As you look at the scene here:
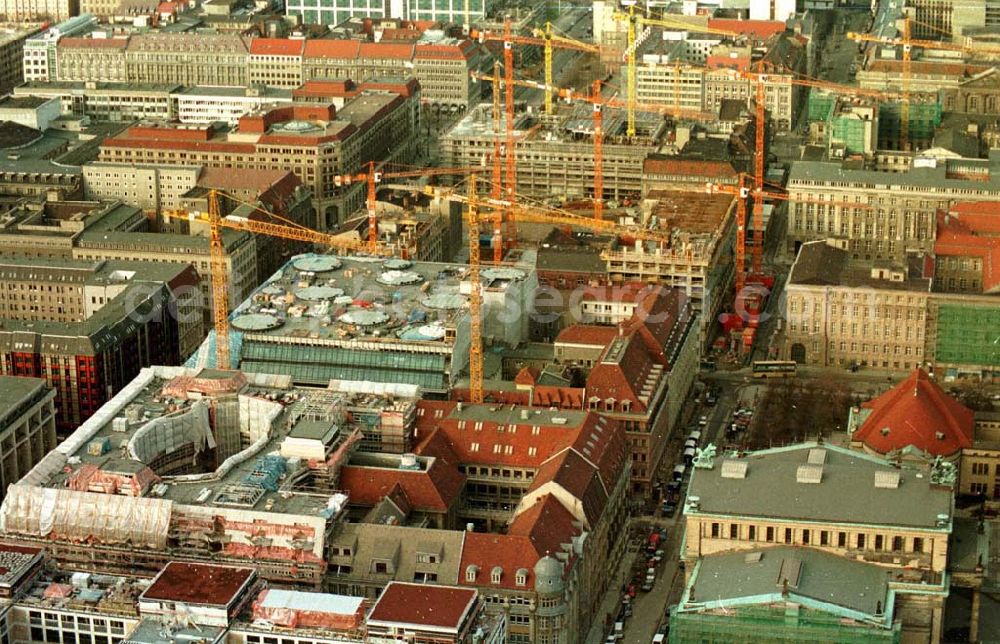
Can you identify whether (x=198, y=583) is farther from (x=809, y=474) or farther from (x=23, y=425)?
(x=809, y=474)

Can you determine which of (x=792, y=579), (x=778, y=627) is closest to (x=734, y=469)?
(x=792, y=579)

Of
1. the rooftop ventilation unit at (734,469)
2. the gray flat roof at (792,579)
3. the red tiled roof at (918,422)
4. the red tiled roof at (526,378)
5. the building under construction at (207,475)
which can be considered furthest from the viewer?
the red tiled roof at (526,378)

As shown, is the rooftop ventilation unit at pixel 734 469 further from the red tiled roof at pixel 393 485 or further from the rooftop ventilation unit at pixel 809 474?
the red tiled roof at pixel 393 485

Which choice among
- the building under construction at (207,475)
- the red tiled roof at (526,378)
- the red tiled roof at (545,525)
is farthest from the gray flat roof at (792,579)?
the red tiled roof at (526,378)

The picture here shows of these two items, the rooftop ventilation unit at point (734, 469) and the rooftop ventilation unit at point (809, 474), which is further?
the rooftop ventilation unit at point (734, 469)

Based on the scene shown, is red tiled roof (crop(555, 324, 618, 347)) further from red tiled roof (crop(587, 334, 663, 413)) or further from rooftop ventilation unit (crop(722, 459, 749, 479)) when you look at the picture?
rooftop ventilation unit (crop(722, 459, 749, 479))

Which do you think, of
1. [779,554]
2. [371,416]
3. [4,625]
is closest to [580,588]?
[779,554]
